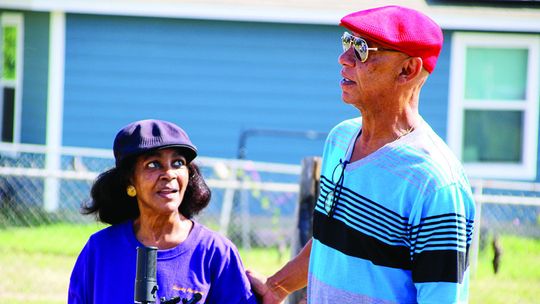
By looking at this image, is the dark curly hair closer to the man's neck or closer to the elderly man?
the elderly man

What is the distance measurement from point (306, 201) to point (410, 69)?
2692 mm

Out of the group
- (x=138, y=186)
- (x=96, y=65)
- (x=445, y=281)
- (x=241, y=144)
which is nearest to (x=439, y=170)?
(x=445, y=281)

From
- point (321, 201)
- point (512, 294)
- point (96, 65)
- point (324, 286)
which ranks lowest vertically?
point (512, 294)

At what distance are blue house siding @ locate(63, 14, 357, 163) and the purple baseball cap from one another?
8415mm

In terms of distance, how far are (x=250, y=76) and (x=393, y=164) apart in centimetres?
925

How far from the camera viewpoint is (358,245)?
2.87 metres

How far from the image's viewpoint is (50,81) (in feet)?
39.2

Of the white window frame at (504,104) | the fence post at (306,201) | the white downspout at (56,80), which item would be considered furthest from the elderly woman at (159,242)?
the white window frame at (504,104)

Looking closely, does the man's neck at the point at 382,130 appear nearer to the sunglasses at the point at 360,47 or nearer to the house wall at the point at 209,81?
the sunglasses at the point at 360,47

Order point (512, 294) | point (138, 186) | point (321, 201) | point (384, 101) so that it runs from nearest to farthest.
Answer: point (384, 101) < point (321, 201) < point (138, 186) < point (512, 294)

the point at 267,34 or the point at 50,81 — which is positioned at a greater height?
the point at 267,34

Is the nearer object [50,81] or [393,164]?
[393,164]

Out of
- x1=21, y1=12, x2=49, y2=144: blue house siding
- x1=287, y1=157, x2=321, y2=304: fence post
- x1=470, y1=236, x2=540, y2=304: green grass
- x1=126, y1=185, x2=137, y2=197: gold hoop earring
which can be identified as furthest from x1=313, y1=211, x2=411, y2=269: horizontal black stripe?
x1=21, y1=12, x2=49, y2=144: blue house siding

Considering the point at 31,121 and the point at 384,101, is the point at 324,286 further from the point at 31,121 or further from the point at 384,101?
the point at 31,121
